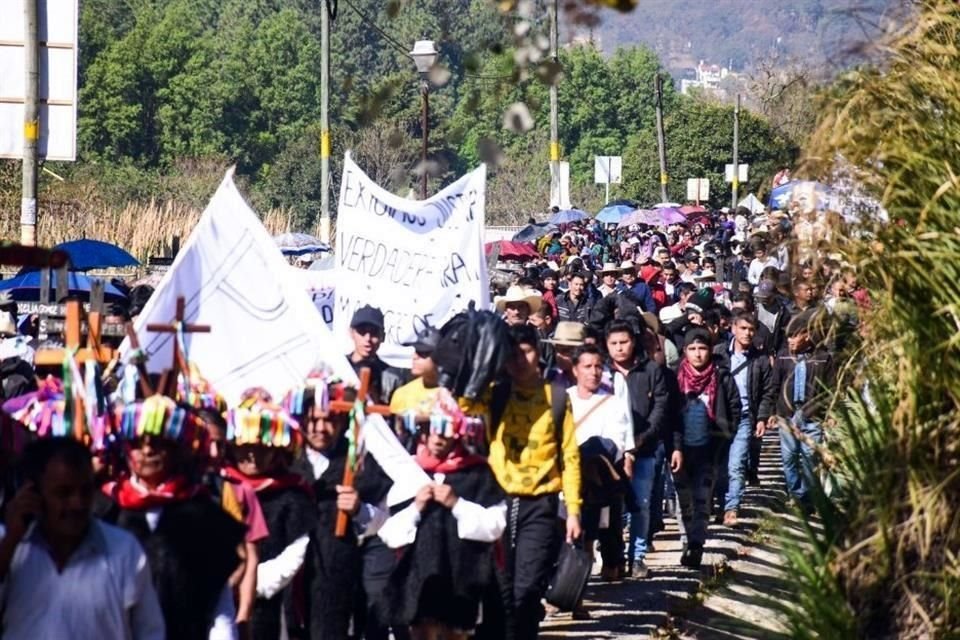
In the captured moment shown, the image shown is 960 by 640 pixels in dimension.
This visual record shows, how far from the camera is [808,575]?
6840 mm

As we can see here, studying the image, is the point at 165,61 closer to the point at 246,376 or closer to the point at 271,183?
the point at 271,183

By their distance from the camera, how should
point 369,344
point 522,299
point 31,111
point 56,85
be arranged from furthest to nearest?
point 56,85 → point 31,111 → point 522,299 → point 369,344

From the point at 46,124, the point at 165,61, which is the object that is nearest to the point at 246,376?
the point at 46,124

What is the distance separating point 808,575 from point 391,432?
8.90 ft

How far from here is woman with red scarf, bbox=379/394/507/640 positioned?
29.0 ft

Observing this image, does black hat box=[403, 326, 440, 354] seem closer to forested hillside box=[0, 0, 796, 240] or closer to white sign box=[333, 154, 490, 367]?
white sign box=[333, 154, 490, 367]

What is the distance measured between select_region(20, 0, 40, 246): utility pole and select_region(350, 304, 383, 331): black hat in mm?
6742

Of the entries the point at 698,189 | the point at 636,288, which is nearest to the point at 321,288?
the point at 636,288

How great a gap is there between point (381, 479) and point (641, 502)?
4267 mm

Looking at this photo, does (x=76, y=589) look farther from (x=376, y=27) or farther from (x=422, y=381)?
(x=376, y=27)

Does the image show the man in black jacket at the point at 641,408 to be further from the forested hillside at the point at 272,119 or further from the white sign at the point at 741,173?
the white sign at the point at 741,173

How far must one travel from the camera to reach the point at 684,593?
12.8 metres

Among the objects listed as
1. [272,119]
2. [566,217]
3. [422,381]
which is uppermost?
[272,119]

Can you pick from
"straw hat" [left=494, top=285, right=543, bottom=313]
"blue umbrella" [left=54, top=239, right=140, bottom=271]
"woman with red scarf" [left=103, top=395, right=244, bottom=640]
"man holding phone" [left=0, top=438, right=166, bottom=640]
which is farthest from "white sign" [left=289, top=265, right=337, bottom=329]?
"man holding phone" [left=0, top=438, right=166, bottom=640]
